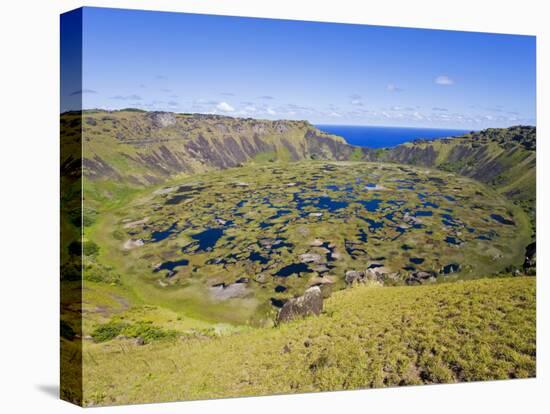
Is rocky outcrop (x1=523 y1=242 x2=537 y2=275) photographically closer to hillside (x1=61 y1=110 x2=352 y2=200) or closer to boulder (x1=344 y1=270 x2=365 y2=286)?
boulder (x1=344 y1=270 x2=365 y2=286)

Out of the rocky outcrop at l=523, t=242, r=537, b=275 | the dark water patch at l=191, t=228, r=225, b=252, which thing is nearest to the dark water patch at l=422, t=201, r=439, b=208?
the rocky outcrop at l=523, t=242, r=537, b=275

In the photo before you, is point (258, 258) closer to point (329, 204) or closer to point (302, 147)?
point (329, 204)

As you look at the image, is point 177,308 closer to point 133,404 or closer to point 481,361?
point 133,404

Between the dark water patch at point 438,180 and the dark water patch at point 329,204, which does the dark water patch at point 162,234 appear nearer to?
the dark water patch at point 329,204

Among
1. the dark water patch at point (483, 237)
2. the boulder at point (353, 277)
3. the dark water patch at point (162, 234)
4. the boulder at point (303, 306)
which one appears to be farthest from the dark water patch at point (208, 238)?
the dark water patch at point (483, 237)

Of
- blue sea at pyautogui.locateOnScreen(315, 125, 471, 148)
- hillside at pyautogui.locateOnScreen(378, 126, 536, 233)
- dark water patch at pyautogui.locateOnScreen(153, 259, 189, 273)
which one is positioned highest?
blue sea at pyautogui.locateOnScreen(315, 125, 471, 148)

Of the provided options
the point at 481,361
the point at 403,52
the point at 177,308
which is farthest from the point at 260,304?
the point at 403,52

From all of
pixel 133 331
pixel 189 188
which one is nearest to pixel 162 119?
pixel 189 188
